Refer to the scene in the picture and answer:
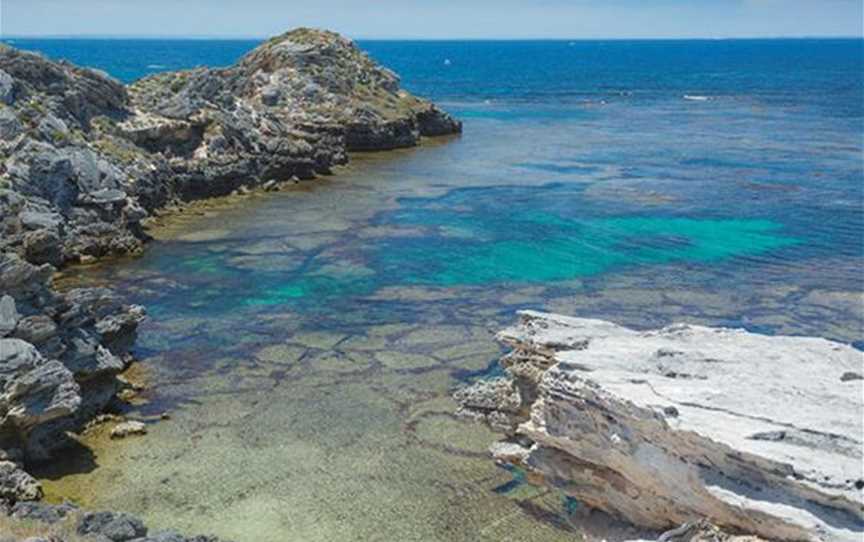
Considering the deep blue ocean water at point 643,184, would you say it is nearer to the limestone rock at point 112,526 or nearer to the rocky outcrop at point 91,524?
the rocky outcrop at point 91,524

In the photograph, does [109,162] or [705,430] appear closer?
[705,430]

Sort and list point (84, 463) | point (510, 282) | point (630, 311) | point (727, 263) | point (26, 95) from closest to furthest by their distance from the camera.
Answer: point (84, 463) < point (630, 311) < point (510, 282) < point (727, 263) < point (26, 95)

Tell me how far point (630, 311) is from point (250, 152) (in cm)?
3808

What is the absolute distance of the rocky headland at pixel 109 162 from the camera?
23.5m

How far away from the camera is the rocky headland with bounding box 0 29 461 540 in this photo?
23.5 m

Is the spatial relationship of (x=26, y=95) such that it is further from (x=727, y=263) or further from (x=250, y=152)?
(x=727, y=263)

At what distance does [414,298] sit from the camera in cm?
3847

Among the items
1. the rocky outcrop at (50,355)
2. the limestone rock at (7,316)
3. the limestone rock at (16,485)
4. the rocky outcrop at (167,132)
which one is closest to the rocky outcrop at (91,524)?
the limestone rock at (16,485)

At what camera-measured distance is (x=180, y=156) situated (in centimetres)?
6141

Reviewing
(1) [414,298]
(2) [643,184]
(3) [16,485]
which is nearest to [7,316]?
(3) [16,485]

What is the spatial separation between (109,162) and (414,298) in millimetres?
24378

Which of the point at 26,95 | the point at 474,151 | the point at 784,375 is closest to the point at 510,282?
the point at 784,375

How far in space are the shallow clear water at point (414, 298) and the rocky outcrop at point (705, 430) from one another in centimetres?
225

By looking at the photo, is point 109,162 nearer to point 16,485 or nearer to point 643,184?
point 16,485
